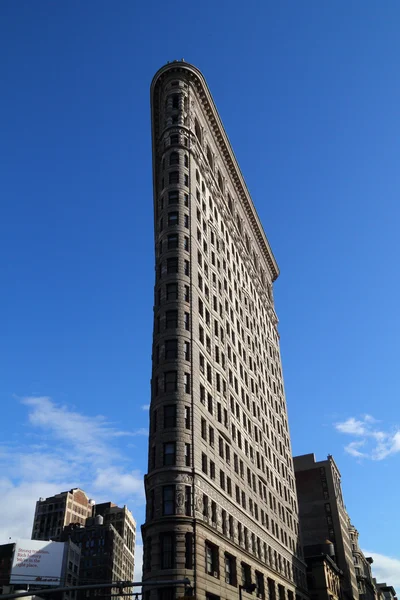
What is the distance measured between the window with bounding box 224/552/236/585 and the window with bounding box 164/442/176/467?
1109cm

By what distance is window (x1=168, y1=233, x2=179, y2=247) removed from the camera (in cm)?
6191

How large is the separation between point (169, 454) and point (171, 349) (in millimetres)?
10646

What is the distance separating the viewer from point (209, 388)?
57719 mm

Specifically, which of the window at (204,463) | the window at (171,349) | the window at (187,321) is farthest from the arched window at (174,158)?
the window at (204,463)

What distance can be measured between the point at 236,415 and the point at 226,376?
511 centimetres

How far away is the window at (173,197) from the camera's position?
216 feet

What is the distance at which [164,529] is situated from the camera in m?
44.2

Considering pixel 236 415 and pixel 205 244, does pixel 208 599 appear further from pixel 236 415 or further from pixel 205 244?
pixel 205 244

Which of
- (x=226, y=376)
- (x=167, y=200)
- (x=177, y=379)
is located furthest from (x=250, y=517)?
(x=167, y=200)

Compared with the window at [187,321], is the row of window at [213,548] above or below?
below

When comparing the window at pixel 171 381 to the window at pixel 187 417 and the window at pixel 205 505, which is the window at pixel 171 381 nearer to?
the window at pixel 187 417

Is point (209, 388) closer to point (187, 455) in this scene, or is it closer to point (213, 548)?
point (187, 455)

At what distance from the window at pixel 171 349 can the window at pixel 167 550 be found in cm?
1648

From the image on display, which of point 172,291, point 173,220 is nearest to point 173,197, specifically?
point 173,220
